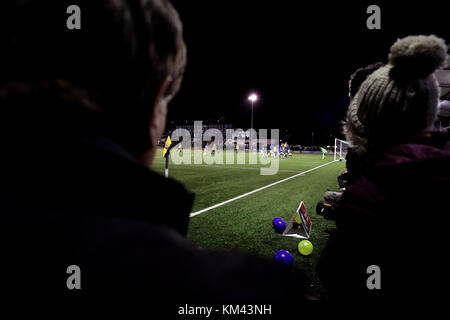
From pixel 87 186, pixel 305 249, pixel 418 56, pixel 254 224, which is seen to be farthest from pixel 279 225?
pixel 87 186

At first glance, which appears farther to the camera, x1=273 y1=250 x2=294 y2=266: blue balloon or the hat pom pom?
x1=273 y1=250 x2=294 y2=266: blue balloon

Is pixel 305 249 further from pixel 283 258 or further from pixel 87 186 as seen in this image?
pixel 87 186

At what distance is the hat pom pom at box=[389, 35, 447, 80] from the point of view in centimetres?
123

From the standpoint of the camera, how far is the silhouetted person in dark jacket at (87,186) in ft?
1.66

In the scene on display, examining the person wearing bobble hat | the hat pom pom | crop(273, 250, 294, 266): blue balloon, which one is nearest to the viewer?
the person wearing bobble hat

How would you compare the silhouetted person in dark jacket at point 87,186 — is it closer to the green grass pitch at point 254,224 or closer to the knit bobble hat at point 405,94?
the knit bobble hat at point 405,94

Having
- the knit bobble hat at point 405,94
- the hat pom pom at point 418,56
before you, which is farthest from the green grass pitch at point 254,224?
the hat pom pom at point 418,56

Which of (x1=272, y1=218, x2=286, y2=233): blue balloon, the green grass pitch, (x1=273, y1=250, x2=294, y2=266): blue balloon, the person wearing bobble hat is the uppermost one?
the person wearing bobble hat

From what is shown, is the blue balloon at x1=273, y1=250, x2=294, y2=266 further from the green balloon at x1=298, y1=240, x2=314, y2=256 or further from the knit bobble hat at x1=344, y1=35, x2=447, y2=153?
the knit bobble hat at x1=344, y1=35, x2=447, y2=153

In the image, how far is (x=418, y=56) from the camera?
122 cm

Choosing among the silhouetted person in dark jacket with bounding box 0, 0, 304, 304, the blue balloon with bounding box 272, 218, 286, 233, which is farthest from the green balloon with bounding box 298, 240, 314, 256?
the silhouetted person in dark jacket with bounding box 0, 0, 304, 304

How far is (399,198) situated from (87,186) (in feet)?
3.68
